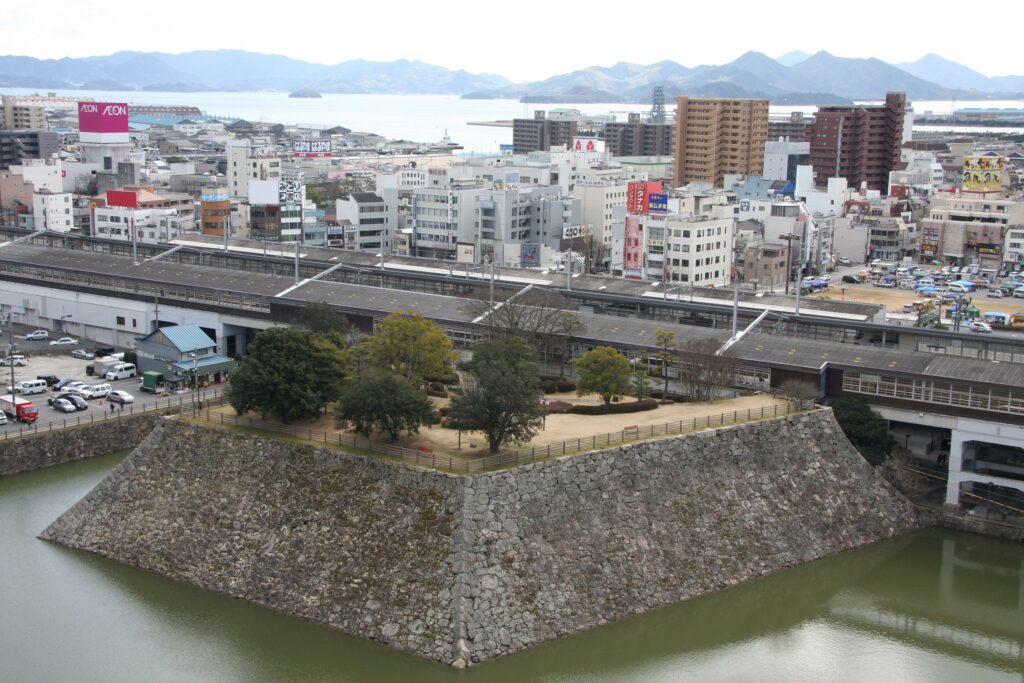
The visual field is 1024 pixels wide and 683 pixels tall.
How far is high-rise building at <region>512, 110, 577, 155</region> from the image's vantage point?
251ft

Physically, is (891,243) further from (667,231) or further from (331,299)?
(331,299)

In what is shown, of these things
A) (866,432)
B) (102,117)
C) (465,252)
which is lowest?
(866,432)

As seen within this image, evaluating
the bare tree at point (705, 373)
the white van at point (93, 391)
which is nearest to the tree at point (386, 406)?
the bare tree at point (705, 373)

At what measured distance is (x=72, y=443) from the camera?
17609 millimetres

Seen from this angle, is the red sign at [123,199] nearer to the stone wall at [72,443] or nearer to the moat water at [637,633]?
the stone wall at [72,443]

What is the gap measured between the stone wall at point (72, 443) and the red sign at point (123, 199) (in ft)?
70.8

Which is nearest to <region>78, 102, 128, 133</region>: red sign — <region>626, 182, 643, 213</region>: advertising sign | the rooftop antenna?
<region>626, 182, 643, 213</region>: advertising sign

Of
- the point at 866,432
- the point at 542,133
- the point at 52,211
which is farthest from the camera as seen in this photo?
the point at 542,133

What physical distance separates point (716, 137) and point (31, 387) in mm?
45732

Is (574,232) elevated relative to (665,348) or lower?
elevated

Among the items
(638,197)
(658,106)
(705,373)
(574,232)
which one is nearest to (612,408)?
(705,373)

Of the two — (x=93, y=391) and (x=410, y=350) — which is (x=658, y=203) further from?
(x=93, y=391)

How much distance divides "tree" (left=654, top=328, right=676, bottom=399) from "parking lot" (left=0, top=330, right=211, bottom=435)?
24.8 ft

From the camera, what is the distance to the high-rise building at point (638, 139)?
251 feet
